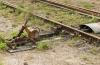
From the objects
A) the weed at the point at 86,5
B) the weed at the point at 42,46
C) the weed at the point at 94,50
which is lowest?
the weed at the point at 86,5

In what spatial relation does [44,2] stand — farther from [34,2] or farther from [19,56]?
[19,56]

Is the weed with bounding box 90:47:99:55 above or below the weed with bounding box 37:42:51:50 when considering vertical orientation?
above

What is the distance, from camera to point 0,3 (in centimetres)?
1338

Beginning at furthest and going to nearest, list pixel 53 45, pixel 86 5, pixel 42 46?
pixel 86 5, pixel 53 45, pixel 42 46

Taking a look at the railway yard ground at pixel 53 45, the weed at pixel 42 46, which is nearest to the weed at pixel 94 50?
the railway yard ground at pixel 53 45

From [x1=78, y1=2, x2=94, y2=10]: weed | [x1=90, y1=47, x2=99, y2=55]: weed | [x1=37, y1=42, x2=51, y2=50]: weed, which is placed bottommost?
[x1=78, y1=2, x2=94, y2=10]: weed

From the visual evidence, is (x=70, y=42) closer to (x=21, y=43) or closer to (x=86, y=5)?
(x=21, y=43)

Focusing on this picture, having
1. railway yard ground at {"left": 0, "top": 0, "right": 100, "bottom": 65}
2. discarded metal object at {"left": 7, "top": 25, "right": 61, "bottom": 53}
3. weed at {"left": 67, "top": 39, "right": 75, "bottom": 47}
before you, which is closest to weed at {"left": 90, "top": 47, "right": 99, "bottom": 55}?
railway yard ground at {"left": 0, "top": 0, "right": 100, "bottom": 65}

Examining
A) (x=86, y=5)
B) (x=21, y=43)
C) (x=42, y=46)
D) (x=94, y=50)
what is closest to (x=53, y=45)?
(x=42, y=46)

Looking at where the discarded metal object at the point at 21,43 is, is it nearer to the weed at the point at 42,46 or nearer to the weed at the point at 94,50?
the weed at the point at 42,46

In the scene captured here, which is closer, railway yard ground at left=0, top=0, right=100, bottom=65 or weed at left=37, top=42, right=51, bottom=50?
railway yard ground at left=0, top=0, right=100, bottom=65

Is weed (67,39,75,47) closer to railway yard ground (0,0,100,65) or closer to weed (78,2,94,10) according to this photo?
railway yard ground (0,0,100,65)

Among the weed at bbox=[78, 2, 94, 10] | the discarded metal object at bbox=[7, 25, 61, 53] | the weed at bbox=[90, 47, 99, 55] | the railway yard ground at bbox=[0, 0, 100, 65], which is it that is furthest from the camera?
the weed at bbox=[78, 2, 94, 10]

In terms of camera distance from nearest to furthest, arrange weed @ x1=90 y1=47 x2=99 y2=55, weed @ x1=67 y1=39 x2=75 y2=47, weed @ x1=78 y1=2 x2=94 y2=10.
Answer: weed @ x1=90 y1=47 x2=99 y2=55 < weed @ x1=67 y1=39 x2=75 y2=47 < weed @ x1=78 y1=2 x2=94 y2=10
